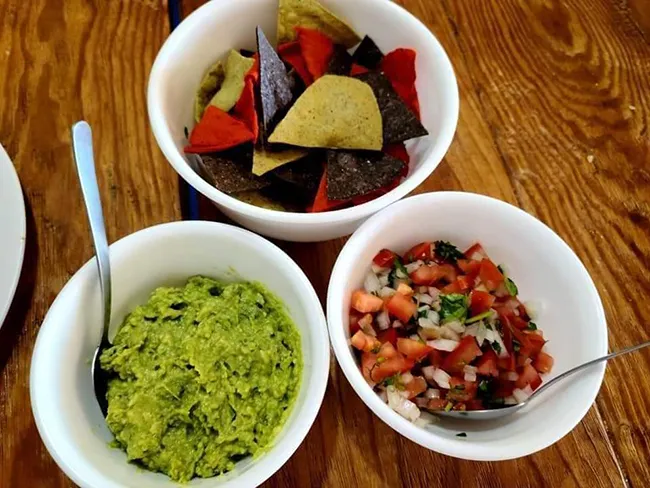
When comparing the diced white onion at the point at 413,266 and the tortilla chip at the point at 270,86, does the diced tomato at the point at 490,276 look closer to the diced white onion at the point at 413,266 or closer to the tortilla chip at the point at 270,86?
the diced white onion at the point at 413,266

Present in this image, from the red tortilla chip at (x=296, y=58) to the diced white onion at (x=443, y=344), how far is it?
1.60 feet

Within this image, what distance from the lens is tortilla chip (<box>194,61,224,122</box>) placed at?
118 cm

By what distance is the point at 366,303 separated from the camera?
104 cm

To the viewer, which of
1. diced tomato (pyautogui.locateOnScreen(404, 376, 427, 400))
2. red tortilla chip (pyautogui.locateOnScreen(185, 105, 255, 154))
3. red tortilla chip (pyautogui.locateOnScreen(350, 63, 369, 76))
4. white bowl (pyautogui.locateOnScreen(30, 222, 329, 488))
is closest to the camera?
white bowl (pyautogui.locateOnScreen(30, 222, 329, 488))

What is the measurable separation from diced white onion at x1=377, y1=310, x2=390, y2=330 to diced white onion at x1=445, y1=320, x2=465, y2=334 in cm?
9

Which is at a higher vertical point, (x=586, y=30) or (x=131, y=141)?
(x=586, y=30)

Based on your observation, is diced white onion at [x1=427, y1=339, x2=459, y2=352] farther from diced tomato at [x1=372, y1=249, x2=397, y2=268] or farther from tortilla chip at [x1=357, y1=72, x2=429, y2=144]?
tortilla chip at [x1=357, y1=72, x2=429, y2=144]

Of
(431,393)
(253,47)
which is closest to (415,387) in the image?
(431,393)

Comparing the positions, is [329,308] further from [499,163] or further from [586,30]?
[586,30]

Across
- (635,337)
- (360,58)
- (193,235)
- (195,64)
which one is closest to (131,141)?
(195,64)

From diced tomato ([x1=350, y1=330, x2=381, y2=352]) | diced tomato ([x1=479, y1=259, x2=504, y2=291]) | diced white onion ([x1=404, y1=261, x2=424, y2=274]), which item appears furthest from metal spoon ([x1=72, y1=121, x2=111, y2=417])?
diced tomato ([x1=479, y1=259, x2=504, y2=291])

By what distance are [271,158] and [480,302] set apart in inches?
15.4

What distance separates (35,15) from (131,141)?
322 mm

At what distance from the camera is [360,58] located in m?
1.24
